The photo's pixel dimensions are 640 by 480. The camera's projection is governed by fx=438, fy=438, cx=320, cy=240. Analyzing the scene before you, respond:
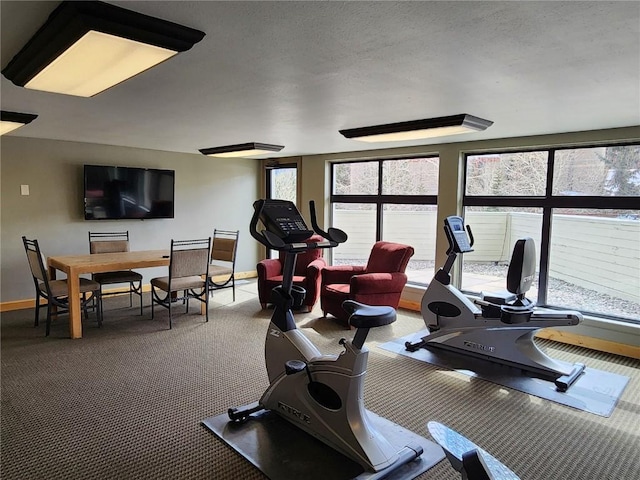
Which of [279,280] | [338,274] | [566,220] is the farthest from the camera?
[279,280]

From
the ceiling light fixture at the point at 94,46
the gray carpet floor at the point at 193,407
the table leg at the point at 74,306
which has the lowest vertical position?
the gray carpet floor at the point at 193,407

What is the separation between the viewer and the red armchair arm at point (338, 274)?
18.2 ft

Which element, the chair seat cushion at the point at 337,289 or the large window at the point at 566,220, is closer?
the large window at the point at 566,220

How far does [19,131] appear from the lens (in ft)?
16.3

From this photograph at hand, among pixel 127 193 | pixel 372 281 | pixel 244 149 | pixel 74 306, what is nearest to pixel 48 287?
pixel 74 306

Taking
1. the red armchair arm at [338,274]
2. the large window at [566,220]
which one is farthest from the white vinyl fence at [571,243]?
the red armchair arm at [338,274]

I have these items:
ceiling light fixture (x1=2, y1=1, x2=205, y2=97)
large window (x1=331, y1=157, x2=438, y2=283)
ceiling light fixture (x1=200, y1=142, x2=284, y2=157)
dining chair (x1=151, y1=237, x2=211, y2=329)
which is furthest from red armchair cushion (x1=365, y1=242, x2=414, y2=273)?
ceiling light fixture (x1=2, y1=1, x2=205, y2=97)

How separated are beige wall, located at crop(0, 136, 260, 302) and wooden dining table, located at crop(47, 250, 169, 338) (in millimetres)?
776

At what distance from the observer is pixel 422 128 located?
388cm

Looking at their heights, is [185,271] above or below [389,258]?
below

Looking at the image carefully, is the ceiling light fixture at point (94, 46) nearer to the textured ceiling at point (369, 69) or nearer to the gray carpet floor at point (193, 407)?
the textured ceiling at point (369, 69)

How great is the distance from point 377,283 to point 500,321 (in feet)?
5.10

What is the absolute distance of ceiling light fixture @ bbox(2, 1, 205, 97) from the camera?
65.6 inches

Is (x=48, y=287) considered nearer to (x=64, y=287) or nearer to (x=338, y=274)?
(x=64, y=287)
